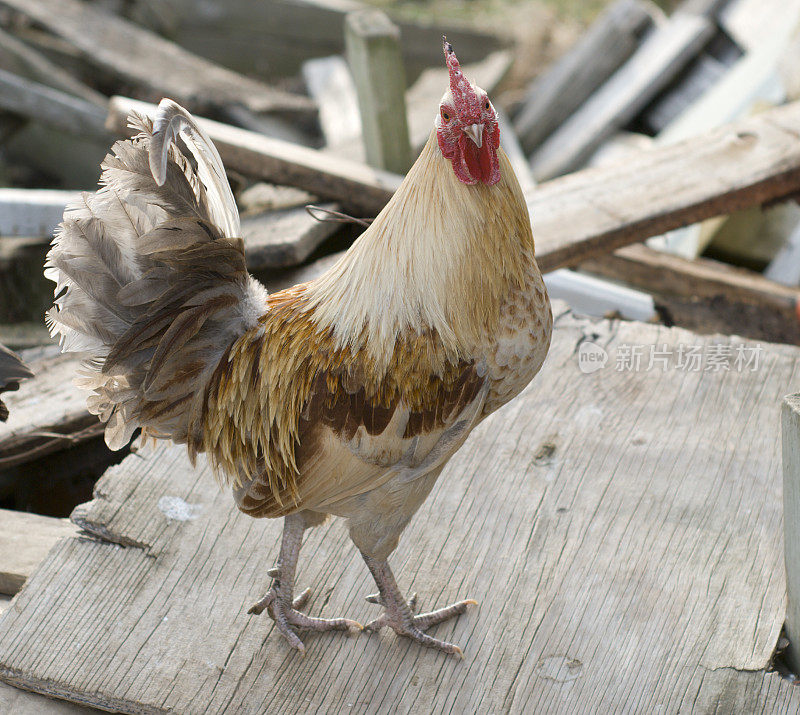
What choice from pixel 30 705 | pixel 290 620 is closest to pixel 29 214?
pixel 30 705

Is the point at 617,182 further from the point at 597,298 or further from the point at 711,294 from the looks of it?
the point at 711,294

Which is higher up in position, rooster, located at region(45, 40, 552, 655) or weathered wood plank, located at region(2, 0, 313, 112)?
rooster, located at region(45, 40, 552, 655)

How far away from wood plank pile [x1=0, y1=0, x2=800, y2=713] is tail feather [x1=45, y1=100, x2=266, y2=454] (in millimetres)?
259

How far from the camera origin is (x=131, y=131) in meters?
4.27

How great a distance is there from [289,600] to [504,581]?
0.75 meters

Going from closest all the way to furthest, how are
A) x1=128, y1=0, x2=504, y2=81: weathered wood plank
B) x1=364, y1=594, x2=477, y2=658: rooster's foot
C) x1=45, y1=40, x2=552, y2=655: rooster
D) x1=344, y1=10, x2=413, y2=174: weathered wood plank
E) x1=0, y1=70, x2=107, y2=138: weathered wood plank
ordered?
x1=45, y1=40, x2=552, y2=655: rooster, x1=364, y1=594, x2=477, y2=658: rooster's foot, x1=344, y1=10, x2=413, y2=174: weathered wood plank, x1=0, y1=70, x2=107, y2=138: weathered wood plank, x1=128, y1=0, x2=504, y2=81: weathered wood plank

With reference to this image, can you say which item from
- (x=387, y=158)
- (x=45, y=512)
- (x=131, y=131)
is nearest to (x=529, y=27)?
(x=387, y=158)

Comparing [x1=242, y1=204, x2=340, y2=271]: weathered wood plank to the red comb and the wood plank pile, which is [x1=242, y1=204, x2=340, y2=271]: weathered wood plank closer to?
the wood plank pile

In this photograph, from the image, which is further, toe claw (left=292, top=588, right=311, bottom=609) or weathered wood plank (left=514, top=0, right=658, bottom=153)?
weathered wood plank (left=514, top=0, right=658, bottom=153)

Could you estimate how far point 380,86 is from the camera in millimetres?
4594

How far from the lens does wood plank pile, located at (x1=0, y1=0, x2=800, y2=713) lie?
2.56 metres

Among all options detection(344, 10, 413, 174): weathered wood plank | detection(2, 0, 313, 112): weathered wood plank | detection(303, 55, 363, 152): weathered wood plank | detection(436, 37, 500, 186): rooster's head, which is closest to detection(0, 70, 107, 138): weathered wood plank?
detection(2, 0, 313, 112): weathered wood plank

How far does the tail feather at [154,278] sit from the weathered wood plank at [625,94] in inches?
175

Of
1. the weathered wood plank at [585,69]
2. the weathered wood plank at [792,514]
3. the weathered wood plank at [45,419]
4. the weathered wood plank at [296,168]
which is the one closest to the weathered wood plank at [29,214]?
the weathered wood plank at [296,168]
